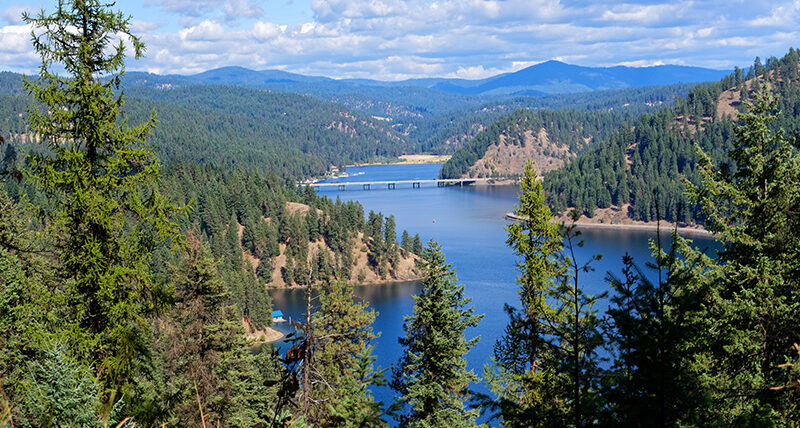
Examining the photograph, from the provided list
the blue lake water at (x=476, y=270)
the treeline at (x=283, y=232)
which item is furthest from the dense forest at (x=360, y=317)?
the treeline at (x=283, y=232)

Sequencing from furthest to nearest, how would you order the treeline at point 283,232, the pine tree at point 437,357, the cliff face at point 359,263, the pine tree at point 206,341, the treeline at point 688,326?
the cliff face at point 359,263 < the treeline at point 283,232 < the pine tree at point 206,341 < the pine tree at point 437,357 < the treeline at point 688,326

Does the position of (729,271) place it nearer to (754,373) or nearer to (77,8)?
(754,373)

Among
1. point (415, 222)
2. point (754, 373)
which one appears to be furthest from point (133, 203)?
point (415, 222)

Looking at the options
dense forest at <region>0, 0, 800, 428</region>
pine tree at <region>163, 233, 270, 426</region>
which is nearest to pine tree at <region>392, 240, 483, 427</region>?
dense forest at <region>0, 0, 800, 428</region>

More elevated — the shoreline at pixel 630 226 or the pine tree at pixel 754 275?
the pine tree at pixel 754 275

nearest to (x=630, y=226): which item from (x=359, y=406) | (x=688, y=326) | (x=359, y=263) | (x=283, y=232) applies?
(x=359, y=263)

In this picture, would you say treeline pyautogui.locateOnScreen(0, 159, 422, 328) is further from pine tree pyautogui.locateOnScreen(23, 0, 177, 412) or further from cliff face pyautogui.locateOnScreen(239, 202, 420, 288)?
pine tree pyautogui.locateOnScreen(23, 0, 177, 412)

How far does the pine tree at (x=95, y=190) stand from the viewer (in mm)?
12391

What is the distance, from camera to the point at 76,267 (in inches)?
505

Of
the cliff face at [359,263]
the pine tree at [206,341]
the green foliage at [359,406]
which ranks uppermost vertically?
the green foliage at [359,406]

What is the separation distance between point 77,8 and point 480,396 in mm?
10904

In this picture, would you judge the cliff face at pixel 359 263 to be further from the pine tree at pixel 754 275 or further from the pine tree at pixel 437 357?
the pine tree at pixel 754 275

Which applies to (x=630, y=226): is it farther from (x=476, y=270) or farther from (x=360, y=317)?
(x=360, y=317)

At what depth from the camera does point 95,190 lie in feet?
41.5
